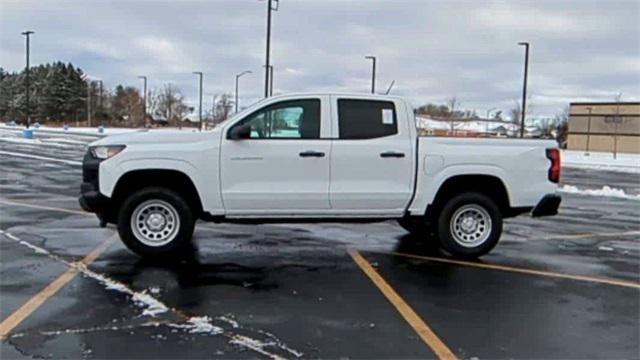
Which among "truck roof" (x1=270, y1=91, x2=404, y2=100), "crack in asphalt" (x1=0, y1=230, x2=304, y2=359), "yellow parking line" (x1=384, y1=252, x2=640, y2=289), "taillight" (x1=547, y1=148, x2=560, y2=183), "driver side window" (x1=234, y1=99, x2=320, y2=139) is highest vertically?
"truck roof" (x1=270, y1=91, x2=404, y2=100)

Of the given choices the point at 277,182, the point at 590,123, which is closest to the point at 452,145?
the point at 277,182

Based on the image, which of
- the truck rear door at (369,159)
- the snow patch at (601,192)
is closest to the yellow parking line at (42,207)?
the truck rear door at (369,159)

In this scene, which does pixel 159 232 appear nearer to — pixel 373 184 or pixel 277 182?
pixel 277 182

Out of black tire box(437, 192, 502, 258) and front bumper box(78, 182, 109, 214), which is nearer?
front bumper box(78, 182, 109, 214)

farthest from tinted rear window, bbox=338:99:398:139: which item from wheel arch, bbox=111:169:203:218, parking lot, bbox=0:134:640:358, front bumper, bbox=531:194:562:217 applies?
front bumper, bbox=531:194:562:217

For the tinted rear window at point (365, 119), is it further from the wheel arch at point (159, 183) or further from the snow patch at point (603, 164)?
the snow patch at point (603, 164)

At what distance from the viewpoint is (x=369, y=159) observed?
788 cm

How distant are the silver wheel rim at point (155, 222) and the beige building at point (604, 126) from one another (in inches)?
2058

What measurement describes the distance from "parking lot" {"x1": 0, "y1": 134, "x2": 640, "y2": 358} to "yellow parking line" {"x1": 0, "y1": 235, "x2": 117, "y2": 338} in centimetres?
2

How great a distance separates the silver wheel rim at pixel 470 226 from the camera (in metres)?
8.22

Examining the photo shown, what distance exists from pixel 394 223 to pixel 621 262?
12.1 ft

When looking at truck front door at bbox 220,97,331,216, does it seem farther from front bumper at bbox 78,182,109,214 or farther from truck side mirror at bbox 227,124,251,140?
front bumper at bbox 78,182,109,214

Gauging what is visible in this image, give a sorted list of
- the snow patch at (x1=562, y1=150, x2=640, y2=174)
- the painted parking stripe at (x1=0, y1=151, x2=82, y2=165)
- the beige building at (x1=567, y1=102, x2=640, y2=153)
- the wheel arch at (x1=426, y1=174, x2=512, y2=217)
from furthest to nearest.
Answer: the beige building at (x1=567, y1=102, x2=640, y2=153), the snow patch at (x1=562, y1=150, x2=640, y2=174), the painted parking stripe at (x1=0, y1=151, x2=82, y2=165), the wheel arch at (x1=426, y1=174, x2=512, y2=217)

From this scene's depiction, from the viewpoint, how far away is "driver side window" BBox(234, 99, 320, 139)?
25.6ft
